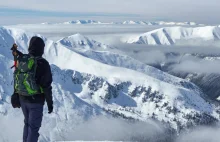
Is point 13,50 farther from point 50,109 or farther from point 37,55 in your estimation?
point 50,109

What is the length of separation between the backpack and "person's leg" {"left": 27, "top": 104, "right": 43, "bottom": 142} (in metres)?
0.67

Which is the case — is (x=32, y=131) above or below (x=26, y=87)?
below

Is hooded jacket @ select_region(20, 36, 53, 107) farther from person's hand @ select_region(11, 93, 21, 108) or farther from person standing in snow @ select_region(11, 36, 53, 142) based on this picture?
person's hand @ select_region(11, 93, 21, 108)

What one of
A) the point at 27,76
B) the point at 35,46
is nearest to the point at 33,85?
the point at 27,76

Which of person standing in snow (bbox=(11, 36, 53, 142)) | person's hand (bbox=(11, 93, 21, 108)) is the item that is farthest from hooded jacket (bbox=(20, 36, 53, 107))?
person's hand (bbox=(11, 93, 21, 108))

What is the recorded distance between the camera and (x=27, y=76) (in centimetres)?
1547

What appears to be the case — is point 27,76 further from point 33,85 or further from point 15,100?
point 15,100

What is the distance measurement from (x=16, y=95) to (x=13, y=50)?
6.57ft

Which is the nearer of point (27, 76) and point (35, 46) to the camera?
point (27, 76)

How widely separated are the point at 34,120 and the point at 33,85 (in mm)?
1649

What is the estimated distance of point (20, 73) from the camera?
1572 centimetres

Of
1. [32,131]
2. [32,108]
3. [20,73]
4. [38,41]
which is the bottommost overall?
[32,131]

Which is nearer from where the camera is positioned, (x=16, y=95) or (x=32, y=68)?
(x=32, y=68)

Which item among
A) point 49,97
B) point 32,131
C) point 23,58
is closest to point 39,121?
point 32,131
